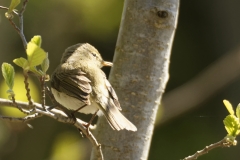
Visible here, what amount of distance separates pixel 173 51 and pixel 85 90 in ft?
11.6

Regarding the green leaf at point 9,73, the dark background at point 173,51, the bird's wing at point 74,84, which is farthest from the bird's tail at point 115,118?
the dark background at point 173,51

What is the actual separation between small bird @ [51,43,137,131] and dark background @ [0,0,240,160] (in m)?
2.14

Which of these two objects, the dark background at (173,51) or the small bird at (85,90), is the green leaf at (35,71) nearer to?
the small bird at (85,90)

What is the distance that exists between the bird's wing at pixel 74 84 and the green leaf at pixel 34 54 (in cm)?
72

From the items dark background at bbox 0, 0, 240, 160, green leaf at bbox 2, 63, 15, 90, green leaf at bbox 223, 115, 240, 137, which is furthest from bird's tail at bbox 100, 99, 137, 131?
dark background at bbox 0, 0, 240, 160

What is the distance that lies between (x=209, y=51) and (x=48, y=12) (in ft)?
6.94

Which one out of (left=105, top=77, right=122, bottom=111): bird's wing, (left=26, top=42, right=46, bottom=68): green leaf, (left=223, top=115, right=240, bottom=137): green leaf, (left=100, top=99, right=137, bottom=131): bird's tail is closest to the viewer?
(left=26, top=42, right=46, bottom=68): green leaf

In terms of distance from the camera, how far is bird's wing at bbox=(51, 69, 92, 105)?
2.30 m

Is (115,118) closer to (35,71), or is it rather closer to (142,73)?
(142,73)

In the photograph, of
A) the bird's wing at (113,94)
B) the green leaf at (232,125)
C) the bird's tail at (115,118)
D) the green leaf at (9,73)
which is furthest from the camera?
the bird's wing at (113,94)

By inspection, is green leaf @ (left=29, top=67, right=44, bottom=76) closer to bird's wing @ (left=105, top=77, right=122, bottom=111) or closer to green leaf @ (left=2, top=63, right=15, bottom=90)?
green leaf @ (left=2, top=63, right=15, bottom=90)

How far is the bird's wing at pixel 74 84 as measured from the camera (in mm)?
2299

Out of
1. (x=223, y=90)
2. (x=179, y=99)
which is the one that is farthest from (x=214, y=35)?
(x=179, y=99)

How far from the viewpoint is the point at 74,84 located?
238 cm
